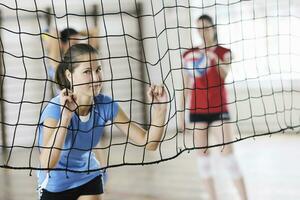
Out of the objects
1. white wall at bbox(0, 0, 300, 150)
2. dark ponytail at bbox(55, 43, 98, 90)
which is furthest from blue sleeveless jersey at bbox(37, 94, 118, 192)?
white wall at bbox(0, 0, 300, 150)

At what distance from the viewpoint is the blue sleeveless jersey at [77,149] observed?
204 centimetres

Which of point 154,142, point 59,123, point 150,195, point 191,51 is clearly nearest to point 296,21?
point 191,51

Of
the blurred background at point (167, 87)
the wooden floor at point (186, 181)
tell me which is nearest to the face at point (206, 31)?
the blurred background at point (167, 87)

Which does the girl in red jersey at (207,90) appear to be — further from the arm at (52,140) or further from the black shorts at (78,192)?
the arm at (52,140)

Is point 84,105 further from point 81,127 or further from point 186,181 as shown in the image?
point 186,181

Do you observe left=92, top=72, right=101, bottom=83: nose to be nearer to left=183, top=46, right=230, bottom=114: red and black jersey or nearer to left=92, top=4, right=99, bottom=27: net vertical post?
→ left=183, top=46, right=230, bottom=114: red and black jersey

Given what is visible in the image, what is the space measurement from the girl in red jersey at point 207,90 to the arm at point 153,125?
128 centimetres

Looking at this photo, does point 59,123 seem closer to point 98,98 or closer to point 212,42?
point 98,98

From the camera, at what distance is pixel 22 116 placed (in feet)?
19.2

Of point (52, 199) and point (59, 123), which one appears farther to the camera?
point (52, 199)

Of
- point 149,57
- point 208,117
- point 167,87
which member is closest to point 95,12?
point 149,57

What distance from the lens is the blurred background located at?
414cm

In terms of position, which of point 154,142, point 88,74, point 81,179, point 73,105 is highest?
point 88,74

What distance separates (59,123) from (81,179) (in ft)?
1.10
